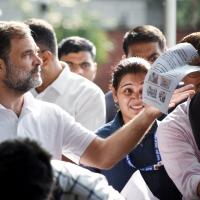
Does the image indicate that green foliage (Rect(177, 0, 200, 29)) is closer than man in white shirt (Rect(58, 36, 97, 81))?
No

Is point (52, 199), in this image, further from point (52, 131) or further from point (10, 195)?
point (52, 131)

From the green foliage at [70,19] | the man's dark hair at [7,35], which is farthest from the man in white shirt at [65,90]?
the green foliage at [70,19]

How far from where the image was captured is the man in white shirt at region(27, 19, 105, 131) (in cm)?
500

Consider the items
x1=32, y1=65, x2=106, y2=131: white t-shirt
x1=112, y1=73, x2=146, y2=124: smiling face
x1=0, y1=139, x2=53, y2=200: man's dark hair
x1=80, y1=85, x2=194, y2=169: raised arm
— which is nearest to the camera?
→ x1=0, y1=139, x2=53, y2=200: man's dark hair

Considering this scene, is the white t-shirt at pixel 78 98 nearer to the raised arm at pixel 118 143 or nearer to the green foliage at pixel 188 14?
the raised arm at pixel 118 143

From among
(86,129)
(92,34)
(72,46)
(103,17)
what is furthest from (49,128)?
(103,17)

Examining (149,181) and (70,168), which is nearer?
(70,168)

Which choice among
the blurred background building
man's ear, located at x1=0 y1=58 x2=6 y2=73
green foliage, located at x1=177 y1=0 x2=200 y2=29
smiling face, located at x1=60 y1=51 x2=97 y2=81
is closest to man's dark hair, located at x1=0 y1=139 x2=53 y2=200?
man's ear, located at x1=0 y1=58 x2=6 y2=73

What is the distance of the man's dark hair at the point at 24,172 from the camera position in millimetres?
2475

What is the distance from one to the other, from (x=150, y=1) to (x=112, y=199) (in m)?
26.2

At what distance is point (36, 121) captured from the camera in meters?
4.00

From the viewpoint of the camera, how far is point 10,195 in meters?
2.47

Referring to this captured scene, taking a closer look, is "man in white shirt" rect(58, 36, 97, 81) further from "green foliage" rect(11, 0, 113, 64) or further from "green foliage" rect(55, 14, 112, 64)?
"green foliage" rect(55, 14, 112, 64)

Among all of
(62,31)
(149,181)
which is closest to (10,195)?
(149,181)
